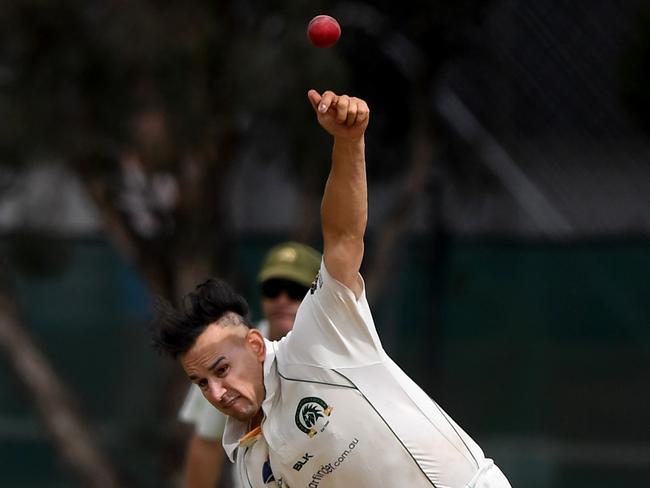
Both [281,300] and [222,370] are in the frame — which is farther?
[281,300]

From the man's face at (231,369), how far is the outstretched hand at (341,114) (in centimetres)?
66

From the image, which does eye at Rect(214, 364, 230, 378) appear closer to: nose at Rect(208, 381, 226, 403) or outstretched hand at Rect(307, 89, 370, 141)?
nose at Rect(208, 381, 226, 403)

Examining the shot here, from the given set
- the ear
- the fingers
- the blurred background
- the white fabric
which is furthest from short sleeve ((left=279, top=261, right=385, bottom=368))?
the blurred background

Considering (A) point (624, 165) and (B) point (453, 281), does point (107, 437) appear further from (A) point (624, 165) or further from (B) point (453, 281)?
(A) point (624, 165)

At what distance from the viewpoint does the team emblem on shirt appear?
144 inches

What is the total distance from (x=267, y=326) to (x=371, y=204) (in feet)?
14.5

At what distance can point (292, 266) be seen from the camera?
5.36 metres

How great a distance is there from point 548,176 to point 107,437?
139 inches

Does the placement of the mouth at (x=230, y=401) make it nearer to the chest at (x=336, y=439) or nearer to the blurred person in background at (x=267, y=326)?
the chest at (x=336, y=439)

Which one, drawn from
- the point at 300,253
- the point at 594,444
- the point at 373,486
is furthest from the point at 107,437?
the point at 373,486

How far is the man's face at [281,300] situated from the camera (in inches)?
206

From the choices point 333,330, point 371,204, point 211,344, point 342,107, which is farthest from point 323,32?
point 371,204

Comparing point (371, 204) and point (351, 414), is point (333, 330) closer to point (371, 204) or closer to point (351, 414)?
point (351, 414)

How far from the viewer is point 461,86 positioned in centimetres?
966
